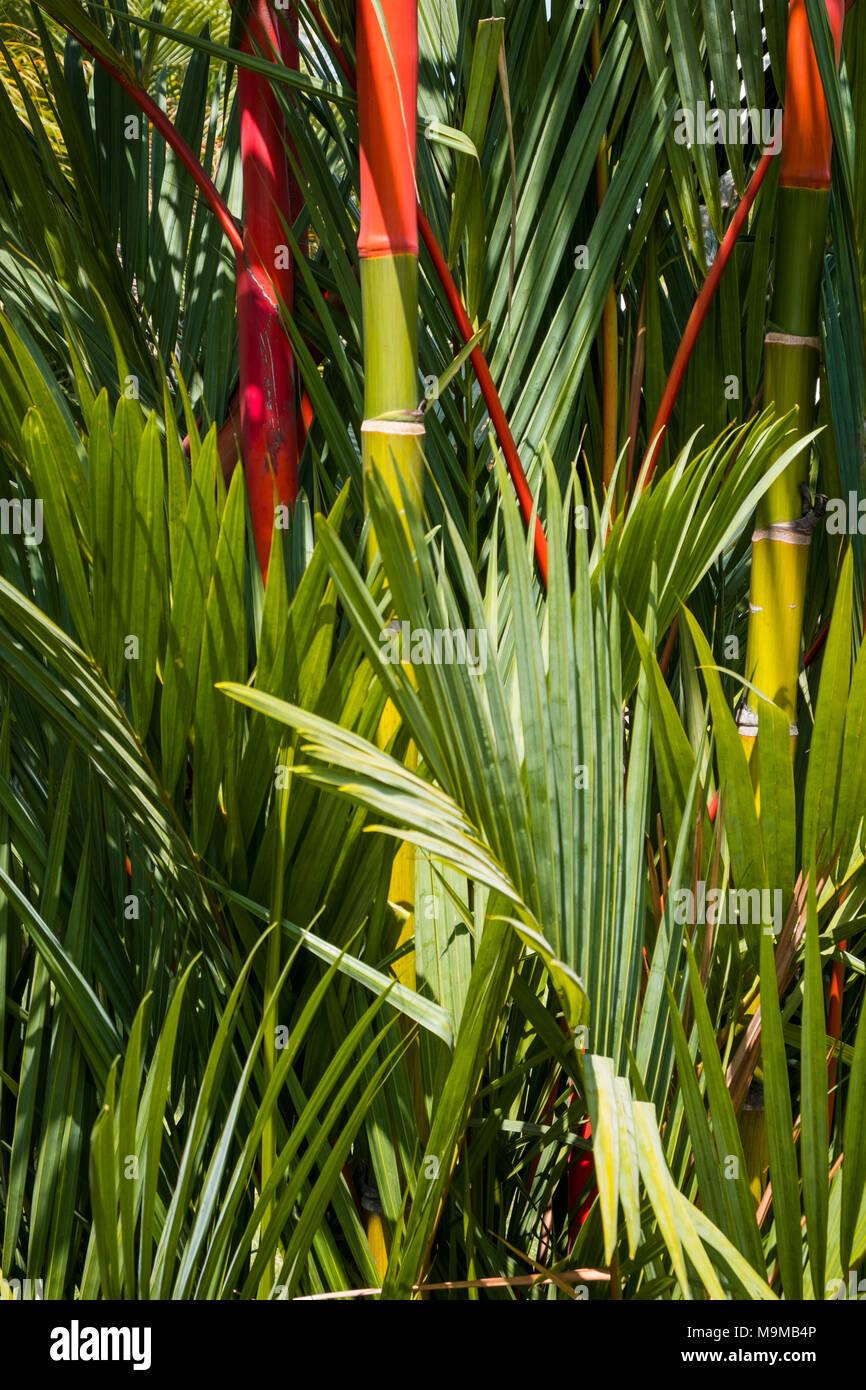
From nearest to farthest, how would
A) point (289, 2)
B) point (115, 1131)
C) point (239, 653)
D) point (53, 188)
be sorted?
point (115, 1131)
point (239, 653)
point (289, 2)
point (53, 188)

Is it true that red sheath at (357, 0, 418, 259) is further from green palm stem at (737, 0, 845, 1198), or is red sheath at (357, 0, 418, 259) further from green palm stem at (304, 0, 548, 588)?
green palm stem at (737, 0, 845, 1198)

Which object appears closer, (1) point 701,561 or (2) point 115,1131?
(2) point 115,1131

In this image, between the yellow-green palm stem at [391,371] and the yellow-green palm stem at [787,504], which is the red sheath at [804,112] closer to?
the yellow-green palm stem at [787,504]

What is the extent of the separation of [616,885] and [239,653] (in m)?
0.20

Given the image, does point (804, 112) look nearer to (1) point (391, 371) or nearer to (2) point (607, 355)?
(2) point (607, 355)

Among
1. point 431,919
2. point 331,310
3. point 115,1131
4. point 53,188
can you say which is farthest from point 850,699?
point 53,188

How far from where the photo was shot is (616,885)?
1.57 ft

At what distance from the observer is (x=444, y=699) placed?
1.39ft

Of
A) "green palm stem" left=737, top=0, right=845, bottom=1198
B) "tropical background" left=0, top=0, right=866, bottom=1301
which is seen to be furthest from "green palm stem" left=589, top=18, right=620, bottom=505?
"green palm stem" left=737, top=0, right=845, bottom=1198

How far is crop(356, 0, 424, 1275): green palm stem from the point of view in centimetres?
55

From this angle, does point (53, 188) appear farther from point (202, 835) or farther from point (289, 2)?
point (202, 835)

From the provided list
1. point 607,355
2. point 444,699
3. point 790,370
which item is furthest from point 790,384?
point 444,699

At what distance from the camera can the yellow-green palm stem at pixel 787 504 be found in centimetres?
64

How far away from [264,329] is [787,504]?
0.35 meters
